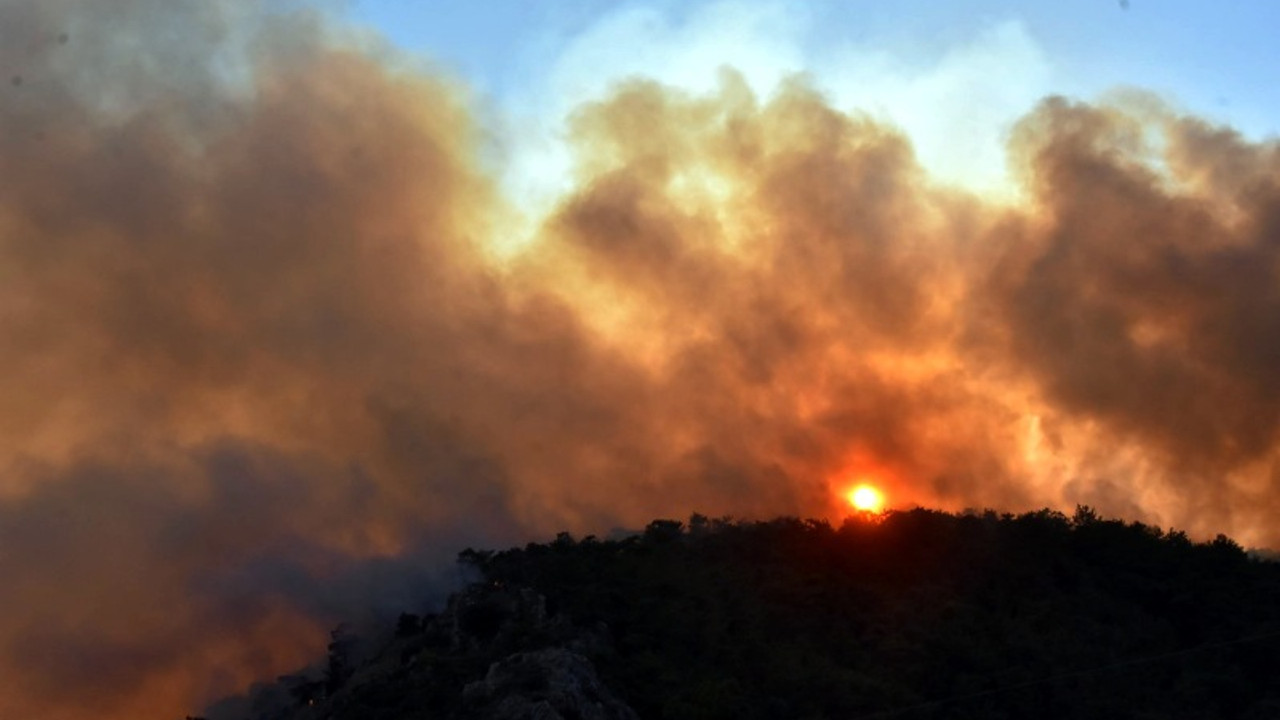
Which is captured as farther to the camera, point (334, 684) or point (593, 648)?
point (334, 684)

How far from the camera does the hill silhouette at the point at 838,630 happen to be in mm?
58062

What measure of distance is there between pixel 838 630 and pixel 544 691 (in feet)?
60.8

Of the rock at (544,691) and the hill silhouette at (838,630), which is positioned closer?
the rock at (544,691)

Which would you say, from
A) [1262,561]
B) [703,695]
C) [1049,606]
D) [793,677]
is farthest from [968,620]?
[1262,561]

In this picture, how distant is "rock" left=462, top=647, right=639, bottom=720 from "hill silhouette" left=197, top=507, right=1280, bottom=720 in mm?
103

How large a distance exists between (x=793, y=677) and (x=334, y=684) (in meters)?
24.7

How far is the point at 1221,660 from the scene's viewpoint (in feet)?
205

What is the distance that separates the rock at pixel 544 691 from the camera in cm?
5262

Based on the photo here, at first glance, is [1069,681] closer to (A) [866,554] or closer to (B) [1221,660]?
(B) [1221,660]

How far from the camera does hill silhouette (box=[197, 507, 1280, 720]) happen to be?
58.1 meters

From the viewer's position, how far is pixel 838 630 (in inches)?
2613

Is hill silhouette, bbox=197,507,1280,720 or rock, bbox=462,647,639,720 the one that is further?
hill silhouette, bbox=197,507,1280,720

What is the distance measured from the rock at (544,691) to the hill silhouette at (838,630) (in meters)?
0.10

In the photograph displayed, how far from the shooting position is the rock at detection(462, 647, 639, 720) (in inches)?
2072
